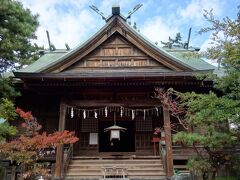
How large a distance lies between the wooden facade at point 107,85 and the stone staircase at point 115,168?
0.63 m

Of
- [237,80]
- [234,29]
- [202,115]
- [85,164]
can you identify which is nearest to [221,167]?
[202,115]

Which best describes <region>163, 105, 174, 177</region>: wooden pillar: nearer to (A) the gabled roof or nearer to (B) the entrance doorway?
(A) the gabled roof

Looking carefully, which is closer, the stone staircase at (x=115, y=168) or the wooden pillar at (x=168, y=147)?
the stone staircase at (x=115, y=168)

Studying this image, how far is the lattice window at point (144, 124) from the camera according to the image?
54.0 feet

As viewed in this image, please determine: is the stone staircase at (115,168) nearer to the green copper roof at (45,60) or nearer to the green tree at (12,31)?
the green tree at (12,31)

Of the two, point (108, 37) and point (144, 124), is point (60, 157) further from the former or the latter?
point (108, 37)

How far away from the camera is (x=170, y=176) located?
1202cm

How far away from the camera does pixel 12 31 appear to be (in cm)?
1293

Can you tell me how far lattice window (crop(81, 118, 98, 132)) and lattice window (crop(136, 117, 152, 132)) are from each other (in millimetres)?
2362

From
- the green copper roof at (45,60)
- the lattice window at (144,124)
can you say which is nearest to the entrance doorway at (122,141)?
the lattice window at (144,124)

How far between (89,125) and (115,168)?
4.77 meters

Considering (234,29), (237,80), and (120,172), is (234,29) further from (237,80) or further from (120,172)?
(120,172)

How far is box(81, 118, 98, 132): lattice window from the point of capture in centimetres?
1641

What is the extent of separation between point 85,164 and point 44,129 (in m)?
4.02
